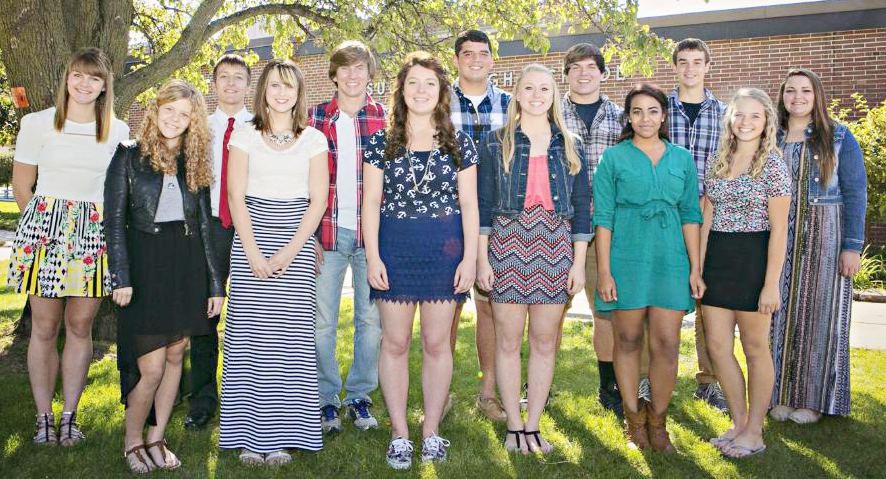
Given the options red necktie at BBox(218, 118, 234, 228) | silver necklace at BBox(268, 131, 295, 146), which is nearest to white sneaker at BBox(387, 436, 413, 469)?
red necktie at BBox(218, 118, 234, 228)

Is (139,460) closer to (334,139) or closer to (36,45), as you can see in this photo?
(334,139)

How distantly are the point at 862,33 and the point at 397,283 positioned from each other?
35.8ft

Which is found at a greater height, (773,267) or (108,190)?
(108,190)

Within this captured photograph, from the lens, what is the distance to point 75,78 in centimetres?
374

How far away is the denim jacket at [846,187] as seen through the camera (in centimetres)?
413

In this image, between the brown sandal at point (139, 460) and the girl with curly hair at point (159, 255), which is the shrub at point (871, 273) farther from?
the brown sandal at point (139, 460)

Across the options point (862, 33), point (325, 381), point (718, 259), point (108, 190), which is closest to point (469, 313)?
point (325, 381)

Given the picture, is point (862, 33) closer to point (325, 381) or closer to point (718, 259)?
point (718, 259)

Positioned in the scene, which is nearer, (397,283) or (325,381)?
(397,283)

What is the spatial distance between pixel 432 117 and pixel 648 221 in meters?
1.28

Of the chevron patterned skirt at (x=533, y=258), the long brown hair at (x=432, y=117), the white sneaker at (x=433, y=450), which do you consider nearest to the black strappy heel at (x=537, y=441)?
the white sneaker at (x=433, y=450)

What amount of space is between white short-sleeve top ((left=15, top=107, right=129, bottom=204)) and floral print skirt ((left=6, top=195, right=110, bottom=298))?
76mm

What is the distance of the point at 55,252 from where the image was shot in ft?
12.1

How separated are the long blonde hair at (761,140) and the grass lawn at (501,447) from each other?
5.25ft
